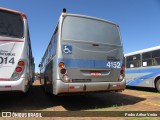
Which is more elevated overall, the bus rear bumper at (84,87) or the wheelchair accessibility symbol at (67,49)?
the wheelchair accessibility symbol at (67,49)

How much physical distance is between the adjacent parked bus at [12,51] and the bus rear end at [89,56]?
1.15m

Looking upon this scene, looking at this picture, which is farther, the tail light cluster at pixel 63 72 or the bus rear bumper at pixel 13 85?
the tail light cluster at pixel 63 72

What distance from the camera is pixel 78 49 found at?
798 cm

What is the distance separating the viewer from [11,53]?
7.54m

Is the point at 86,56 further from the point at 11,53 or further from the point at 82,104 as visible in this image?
the point at 11,53

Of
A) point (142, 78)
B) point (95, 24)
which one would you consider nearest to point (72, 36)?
point (95, 24)

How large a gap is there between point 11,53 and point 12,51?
0.23 feet

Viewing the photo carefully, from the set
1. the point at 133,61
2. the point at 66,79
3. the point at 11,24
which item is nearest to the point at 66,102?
the point at 66,79

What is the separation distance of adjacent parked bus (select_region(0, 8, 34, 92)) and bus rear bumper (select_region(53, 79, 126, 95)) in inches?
43.4

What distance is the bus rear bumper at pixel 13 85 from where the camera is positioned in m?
7.31

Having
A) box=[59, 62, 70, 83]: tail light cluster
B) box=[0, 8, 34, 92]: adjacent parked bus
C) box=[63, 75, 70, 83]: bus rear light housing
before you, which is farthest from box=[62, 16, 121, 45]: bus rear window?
box=[0, 8, 34, 92]: adjacent parked bus

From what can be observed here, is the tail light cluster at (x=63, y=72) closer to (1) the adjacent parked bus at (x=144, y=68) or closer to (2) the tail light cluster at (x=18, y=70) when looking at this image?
(2) the tail light cluster at (x=18, y=70)

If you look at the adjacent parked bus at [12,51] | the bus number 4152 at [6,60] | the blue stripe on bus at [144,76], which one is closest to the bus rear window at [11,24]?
the adjacent parked bus at [12,51]

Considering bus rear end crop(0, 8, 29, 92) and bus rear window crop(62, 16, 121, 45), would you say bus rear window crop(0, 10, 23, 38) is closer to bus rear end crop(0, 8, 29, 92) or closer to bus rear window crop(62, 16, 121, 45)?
bus rear end crop(0, 8, 29, 92)
